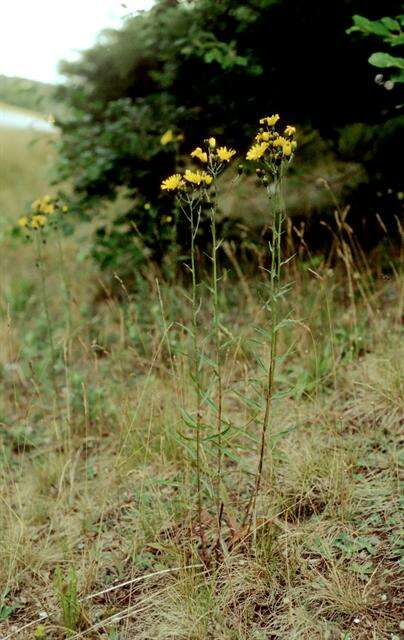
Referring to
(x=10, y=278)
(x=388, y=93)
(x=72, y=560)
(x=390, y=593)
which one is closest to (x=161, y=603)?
(x=72, y=560)

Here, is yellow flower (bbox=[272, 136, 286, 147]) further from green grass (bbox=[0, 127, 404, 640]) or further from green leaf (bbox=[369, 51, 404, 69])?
green leaf (bbox=[369, 51, 404, 69])

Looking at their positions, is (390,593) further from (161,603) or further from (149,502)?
(149,502)

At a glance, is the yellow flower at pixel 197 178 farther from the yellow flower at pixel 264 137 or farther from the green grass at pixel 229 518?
the green grass at pixel 229 518

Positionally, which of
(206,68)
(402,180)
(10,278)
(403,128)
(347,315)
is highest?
(206,68)

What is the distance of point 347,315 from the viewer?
12.1ft

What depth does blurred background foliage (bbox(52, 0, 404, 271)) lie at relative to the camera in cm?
387

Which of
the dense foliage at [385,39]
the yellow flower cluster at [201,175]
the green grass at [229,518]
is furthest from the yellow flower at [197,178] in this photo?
the dense foliage at [385,39]

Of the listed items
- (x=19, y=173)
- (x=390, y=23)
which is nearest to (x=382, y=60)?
(x=390, y=23)

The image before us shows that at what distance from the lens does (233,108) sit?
424 cm

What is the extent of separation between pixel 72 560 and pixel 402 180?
2.97m

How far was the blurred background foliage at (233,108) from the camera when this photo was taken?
387 cm

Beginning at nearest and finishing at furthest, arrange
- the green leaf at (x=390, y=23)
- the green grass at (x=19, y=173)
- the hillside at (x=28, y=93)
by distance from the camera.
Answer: the green leaf at (x=390, y=23) → the hillside at (x=28, y=93) → the green grass at (x=19, y=173)

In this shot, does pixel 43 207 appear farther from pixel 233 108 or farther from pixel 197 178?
pixel 197 178

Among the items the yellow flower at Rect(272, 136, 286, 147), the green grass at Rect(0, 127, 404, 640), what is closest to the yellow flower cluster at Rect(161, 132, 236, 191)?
the yellow flower at Rect(272, 136, 286, 147)
